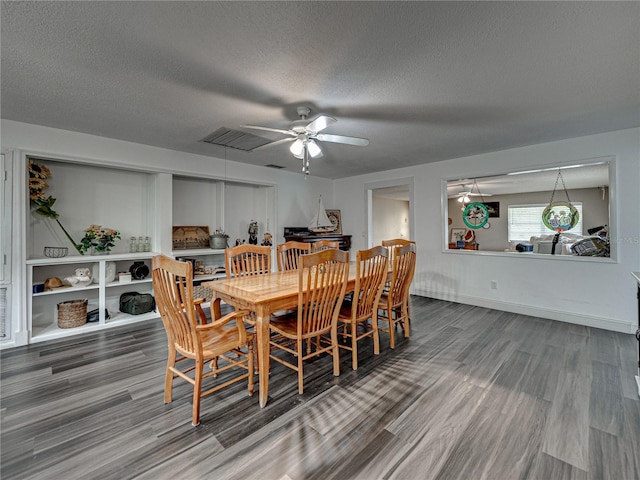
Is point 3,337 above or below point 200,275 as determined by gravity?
below

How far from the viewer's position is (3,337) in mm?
3008

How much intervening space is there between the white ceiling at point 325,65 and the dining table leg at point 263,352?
5.66 feet

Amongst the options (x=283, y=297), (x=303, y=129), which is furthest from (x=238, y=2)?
(x=283, y=297)

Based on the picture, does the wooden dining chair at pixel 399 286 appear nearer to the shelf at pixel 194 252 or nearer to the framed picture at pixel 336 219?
the shelf at pixel 194 252

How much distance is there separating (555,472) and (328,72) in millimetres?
2690

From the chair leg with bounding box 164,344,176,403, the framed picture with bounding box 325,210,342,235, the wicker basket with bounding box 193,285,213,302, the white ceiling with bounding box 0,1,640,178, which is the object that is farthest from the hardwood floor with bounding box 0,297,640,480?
the framed picture with bounding box 325,210,342,235

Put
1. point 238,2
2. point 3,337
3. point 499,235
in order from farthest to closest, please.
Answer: point 499,235, point 3,337, point 238,2

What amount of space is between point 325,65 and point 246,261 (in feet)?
6.77

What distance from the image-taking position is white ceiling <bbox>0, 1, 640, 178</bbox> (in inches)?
60.6

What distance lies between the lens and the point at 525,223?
283 inches

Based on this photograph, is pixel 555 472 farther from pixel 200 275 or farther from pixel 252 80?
pixel 200 275

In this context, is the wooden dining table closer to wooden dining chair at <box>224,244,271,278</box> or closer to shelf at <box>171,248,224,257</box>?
wooden dining chair at <box>224,244,271,278</box>

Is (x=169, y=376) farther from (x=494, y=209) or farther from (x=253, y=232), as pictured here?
(x=494, y=209)

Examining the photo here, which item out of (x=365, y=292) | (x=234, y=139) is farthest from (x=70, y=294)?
(x=365, y=292)
